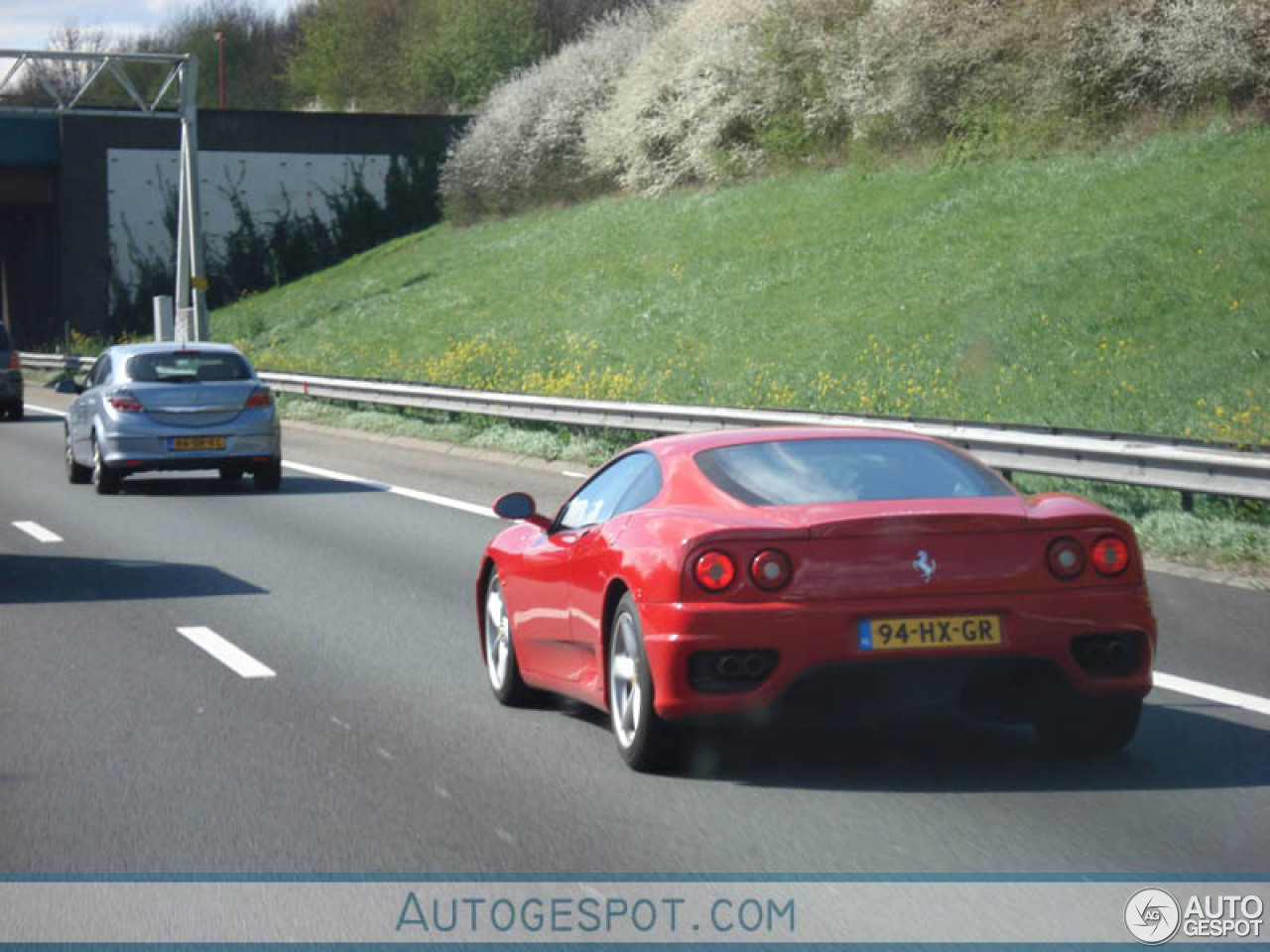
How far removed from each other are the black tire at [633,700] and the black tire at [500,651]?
121 centimetres

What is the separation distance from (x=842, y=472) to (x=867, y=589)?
830mm

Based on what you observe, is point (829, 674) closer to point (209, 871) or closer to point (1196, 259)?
point (209, 871)

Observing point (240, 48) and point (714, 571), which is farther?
point (240, 48)

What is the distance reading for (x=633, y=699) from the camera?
22.9ft

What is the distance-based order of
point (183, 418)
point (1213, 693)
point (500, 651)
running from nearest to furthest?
point (1213, 693)
point (500, 651)
point (183, 418)

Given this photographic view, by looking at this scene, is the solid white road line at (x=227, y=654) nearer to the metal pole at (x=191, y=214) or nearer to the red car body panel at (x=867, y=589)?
the red car body panel at (x=867, y=589)

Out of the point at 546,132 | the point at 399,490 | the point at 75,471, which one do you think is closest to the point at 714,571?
the point at 399,490

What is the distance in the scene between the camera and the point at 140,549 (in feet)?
49.7

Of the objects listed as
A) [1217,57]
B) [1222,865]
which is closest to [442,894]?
[1222,865]

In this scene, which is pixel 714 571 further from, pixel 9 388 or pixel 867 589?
pixel 9 388

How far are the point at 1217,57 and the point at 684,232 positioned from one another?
16.8 m

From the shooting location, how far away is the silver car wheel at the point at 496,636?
8.52 metres

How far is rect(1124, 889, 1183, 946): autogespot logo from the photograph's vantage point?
15.7ft

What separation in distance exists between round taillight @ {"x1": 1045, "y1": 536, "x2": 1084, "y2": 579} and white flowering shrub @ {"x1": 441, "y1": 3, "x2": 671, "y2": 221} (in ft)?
184
